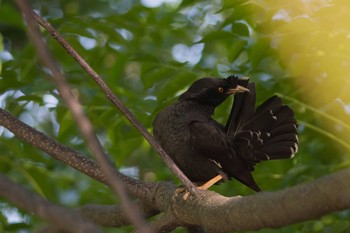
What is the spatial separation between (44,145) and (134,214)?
2.00 metres

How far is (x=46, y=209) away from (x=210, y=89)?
299cm

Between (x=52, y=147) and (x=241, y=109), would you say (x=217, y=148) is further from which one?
(x=52, y=147)

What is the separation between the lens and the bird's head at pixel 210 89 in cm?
449

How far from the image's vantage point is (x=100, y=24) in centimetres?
472

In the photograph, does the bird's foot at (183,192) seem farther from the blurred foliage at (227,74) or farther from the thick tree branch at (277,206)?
the blurred foliage at (227,74)

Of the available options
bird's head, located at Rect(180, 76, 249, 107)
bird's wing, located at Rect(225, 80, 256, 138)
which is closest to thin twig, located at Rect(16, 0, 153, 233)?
bird's wing, located at Rect(225, 80, 256, 138)

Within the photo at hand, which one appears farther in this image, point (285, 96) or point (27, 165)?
point (27, 165)

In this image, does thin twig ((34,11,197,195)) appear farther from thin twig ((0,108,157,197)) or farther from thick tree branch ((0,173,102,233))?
thick tree branch ((0,173,102,233))

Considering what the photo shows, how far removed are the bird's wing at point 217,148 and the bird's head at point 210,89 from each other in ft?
1.30

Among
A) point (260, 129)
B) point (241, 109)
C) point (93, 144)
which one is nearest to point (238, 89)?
point (241, 109)

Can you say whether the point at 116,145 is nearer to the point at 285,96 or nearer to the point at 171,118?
the point at 171,118

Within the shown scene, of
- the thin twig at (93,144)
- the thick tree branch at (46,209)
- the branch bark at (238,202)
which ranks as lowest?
the branch bark at (238,202)

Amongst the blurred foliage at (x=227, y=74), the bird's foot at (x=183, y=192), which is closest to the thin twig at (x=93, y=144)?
the bird's foot at (x=183, y=192)

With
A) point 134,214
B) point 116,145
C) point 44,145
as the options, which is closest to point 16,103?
point 116,145
